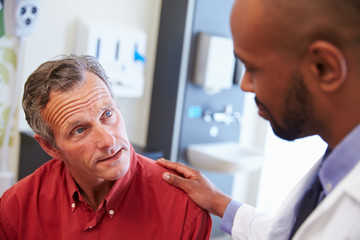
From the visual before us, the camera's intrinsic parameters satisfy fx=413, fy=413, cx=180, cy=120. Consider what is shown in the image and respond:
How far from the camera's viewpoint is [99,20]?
2686 millimetres

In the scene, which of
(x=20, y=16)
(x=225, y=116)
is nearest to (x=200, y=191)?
(x=20, y=16)

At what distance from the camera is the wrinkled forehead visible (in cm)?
128

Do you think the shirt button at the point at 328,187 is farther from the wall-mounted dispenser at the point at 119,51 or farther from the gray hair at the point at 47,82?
the wall-mounted dispenser at the point at 119,51

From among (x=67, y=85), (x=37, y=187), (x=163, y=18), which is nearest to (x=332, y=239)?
(x=67, y=85)

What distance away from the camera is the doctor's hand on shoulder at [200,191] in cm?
135

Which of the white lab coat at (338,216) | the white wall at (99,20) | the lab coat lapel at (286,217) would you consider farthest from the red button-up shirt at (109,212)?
the white wall at (99,20)

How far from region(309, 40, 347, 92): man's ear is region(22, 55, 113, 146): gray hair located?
2.53 ft

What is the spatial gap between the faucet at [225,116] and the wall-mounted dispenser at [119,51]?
0.56 m

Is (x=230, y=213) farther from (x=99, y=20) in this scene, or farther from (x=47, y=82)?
(x=99, y=20)

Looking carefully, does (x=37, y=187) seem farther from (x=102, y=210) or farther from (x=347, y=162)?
(x=347, y=162)

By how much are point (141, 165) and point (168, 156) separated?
1556 millimetres

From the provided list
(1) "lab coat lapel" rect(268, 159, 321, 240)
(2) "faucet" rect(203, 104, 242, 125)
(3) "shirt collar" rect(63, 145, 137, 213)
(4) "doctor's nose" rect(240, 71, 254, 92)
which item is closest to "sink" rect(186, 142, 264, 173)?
(2) "faucet" rect(203, 104, 242, 125)

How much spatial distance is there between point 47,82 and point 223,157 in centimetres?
181

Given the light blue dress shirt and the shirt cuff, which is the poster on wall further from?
the light blue dress shirt
